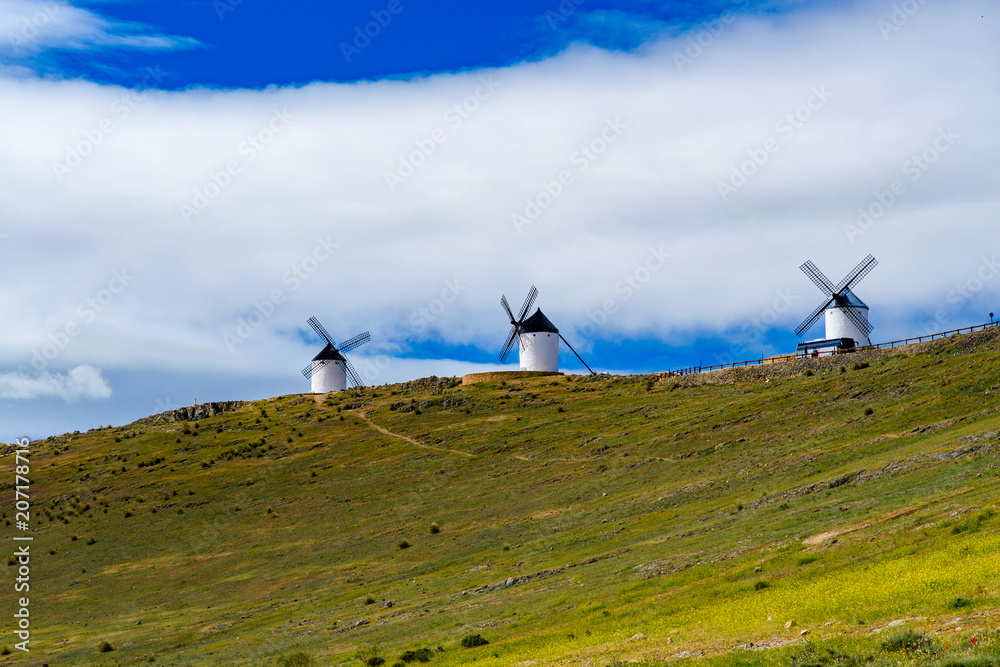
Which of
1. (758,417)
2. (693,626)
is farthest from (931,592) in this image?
(758,417)

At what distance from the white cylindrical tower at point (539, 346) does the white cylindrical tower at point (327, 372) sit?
29.8 m

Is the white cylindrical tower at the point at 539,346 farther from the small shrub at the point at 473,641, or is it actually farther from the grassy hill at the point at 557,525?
the small shrub at the point at 473,641

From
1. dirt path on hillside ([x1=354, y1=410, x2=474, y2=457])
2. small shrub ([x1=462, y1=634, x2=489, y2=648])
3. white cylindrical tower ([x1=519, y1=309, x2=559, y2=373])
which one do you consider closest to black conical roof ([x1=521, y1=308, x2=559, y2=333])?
white cylindrical tower ([x1=519, y1=309, x2=559, y2=373])

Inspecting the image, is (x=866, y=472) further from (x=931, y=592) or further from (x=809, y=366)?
(x=809, y=366)

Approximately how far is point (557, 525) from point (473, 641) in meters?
23.8

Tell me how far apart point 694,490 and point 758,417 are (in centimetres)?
1863

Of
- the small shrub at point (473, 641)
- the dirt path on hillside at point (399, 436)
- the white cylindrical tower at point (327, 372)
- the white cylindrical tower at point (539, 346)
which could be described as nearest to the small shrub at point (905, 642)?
the small shrub at point (473, 641)

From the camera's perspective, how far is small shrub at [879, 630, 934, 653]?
1919cm

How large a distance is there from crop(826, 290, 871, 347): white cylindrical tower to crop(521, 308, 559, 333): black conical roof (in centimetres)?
3455

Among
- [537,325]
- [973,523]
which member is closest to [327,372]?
[537,325]

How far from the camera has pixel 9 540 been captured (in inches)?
3130

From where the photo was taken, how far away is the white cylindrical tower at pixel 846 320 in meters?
108

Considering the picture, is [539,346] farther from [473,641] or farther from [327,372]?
[473,641]

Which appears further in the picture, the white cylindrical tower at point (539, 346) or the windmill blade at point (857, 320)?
the white cylindrical tower at point (539, 346)
